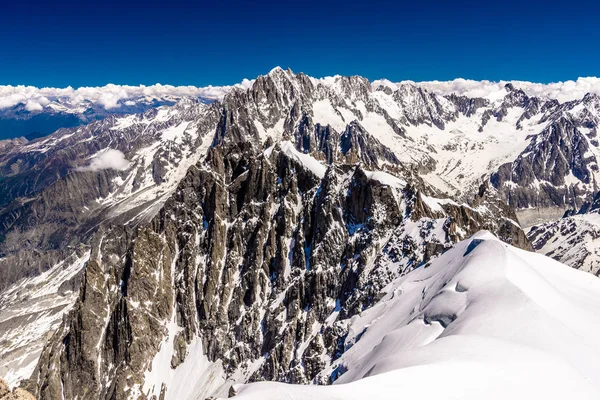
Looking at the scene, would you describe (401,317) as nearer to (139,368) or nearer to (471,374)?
(471,374)

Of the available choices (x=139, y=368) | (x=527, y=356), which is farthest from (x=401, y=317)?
(x=139, y=368)

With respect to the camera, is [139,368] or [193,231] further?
[193,231]

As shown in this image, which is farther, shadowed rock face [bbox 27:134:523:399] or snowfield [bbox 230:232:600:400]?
shadowed rock face [bbox 27:134:523:399]

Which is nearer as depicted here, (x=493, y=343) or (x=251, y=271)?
(x=493, y=343)

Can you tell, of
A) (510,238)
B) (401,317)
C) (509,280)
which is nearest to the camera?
(509,280)

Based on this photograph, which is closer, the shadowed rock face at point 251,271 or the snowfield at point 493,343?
the snowfield at point 493,343

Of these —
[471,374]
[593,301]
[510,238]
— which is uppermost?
[471,374]

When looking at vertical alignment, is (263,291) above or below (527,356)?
below

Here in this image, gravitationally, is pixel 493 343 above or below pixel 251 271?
above
